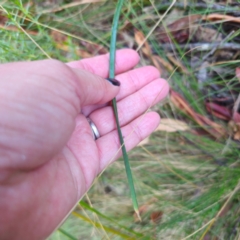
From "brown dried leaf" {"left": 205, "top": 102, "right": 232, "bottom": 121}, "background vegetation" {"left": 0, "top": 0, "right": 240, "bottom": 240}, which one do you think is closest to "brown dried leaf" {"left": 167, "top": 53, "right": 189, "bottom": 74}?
"background vegetation" {"left": 0, "top": 0, "right": 240, "bottom": 240}

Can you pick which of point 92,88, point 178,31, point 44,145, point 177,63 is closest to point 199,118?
point 177,63

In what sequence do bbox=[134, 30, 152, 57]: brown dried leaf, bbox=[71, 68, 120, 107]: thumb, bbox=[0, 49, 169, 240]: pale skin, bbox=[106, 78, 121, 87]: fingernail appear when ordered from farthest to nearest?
bbox=[134, 30, 152, 57]: brown dried leaf
bbox=[106, 78, 121, 87]: fingernail
bbox=[71, 68, 120, 107]: thumb
bbox=[0, 49, 169, 240]: pale skin

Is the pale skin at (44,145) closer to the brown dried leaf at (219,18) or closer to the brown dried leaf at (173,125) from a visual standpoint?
the brown dried leaf at (173,125)

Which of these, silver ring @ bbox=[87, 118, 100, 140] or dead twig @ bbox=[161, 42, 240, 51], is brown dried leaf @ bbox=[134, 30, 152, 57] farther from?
silver ring @ bbox=[87, 118, 100, 140]

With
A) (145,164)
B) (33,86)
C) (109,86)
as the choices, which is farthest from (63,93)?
(145,164)

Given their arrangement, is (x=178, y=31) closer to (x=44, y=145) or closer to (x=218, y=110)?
(x=218, y=110)

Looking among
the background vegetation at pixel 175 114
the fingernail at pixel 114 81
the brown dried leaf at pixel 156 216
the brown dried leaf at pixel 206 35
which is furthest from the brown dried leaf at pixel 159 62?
the brown dried leaf at pixel 156 216
